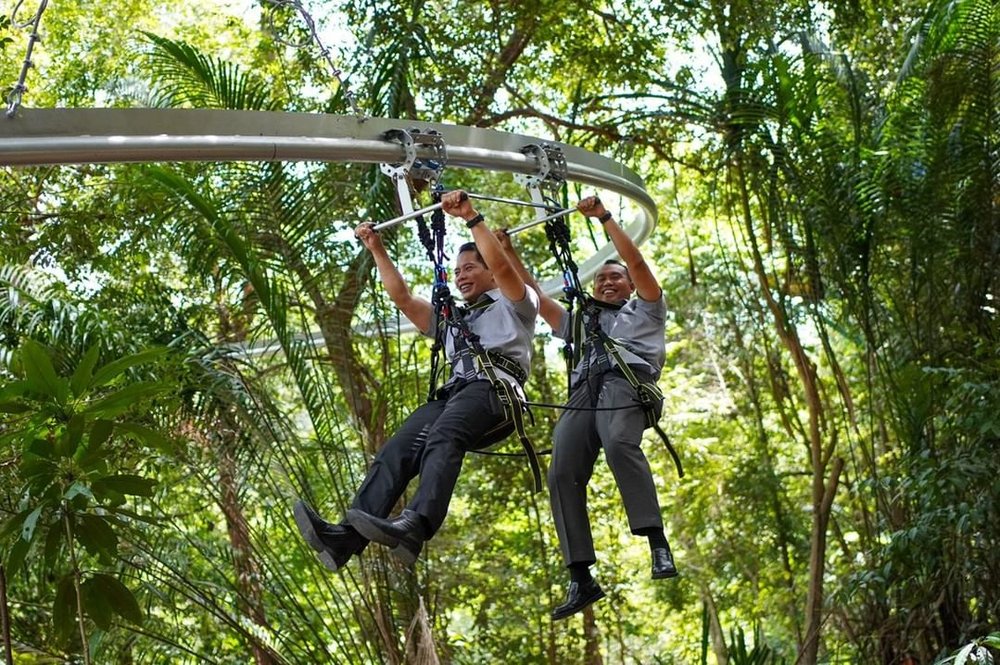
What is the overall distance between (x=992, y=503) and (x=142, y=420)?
11.1ft

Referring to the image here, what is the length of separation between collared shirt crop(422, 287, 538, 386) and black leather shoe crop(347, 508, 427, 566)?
499 millimetres

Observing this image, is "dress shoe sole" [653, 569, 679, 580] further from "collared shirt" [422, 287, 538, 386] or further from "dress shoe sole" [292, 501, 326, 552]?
"dress shoe sole" [292, 501, 326, 552]

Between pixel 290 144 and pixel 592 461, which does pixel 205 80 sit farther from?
pixel 592 461

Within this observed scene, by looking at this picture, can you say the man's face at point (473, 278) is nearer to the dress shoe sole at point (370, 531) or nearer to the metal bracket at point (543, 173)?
the metal bracket at point (543, 173)

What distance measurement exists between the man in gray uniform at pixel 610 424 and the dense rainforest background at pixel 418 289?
1145 mm

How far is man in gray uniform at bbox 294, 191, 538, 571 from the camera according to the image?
10.0 ft

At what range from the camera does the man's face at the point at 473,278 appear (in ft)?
11.9

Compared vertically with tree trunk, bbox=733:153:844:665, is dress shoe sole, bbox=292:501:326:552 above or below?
below

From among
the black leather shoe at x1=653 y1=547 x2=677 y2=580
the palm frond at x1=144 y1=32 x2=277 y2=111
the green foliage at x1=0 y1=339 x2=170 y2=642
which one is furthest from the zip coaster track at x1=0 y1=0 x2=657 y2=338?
the palm frond at x1=144 y1=32 x2=277 y2=111

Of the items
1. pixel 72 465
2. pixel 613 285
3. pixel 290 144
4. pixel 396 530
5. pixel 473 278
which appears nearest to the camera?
pixel 72 465

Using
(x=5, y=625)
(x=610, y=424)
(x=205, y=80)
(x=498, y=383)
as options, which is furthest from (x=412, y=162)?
(x=205, y=80)

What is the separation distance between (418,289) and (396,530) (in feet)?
→ 18.5

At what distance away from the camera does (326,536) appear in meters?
3.04

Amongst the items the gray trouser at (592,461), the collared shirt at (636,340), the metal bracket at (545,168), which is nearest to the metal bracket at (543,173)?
the metal bracket at (545,168)
